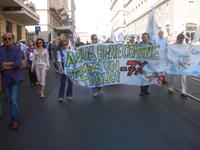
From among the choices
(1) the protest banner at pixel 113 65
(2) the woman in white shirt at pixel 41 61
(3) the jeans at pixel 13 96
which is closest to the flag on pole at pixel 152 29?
(1) the protest banner at pixel 113 65

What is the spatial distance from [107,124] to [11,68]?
213 centimetres

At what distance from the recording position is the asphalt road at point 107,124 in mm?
4113

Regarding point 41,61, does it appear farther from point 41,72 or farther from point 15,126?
point 15,126

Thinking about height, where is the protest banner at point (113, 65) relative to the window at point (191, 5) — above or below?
below

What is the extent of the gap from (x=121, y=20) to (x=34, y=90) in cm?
8823

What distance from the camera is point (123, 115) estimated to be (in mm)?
5656

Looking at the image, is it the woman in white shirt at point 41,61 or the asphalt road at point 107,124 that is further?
the woman in white shirt at point 41,61

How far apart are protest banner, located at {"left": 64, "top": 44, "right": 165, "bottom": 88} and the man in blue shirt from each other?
2103 millimetres

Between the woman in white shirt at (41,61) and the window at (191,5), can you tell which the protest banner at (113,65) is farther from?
the window at (191,5)

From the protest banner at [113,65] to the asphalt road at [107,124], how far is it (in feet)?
1.93

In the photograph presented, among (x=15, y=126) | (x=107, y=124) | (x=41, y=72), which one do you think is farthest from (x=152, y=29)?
(x=15, y=126)

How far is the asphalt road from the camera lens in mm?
4113

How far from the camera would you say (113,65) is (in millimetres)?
7145

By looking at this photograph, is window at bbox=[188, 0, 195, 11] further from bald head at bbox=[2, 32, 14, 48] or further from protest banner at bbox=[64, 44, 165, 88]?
bald head at bbox=[2, 32, 14, 48]
